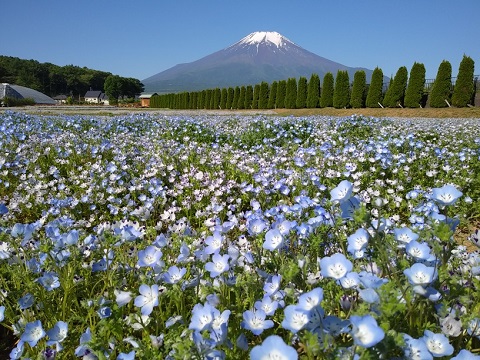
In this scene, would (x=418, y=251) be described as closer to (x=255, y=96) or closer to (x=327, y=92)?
(x=327, y=92)

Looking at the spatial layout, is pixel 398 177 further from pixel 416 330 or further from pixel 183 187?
pixel 416 330

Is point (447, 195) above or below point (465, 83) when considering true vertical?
below

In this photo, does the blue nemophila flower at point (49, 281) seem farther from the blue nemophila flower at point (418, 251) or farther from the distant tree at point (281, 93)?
the distant tree at point (281, 93)

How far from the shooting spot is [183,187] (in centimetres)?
434

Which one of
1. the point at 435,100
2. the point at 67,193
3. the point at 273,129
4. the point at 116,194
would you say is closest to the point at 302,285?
the point at 116,194

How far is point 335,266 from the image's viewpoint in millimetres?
1321

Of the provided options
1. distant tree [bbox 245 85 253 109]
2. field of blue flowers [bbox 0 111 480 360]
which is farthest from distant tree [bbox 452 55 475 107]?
field of blue flowers [bbox 0 111 480 360]

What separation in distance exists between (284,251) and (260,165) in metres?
2.94

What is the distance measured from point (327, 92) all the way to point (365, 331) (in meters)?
28.1

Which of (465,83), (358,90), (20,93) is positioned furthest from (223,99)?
(20,93)

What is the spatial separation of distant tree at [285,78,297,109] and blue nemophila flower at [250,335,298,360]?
29461mm

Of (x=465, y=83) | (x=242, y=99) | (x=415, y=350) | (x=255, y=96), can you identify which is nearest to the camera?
(x=415, y=350)

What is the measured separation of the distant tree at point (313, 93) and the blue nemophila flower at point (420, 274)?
28.0 metres

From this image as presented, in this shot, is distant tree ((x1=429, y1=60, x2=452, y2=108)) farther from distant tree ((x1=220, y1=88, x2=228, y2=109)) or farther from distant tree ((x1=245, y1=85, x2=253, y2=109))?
distant tree ((x1=220, y1=88, x2=228, y2=109))
